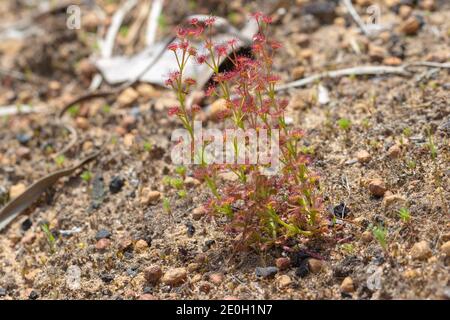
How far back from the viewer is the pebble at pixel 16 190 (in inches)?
211

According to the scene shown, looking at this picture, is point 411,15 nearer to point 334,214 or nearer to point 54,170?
point 334,214

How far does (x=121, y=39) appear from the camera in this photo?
23.2 feet

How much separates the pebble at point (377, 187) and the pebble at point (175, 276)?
1224 millimetres

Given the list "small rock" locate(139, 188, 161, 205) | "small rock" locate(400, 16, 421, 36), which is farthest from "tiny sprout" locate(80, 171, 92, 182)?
"small rock" locate(400, 16, 421, 36)

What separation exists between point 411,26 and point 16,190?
343 centimetres

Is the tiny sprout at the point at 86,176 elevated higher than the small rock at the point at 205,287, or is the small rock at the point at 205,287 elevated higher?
the tiny sprout at the point at 86,176

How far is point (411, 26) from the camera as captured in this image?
19.1ft

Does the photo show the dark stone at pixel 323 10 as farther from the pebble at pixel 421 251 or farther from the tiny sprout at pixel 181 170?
the pebble at pixel 421 251

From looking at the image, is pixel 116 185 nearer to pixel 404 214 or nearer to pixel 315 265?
pixel 315 265

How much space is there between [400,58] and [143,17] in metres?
2.77

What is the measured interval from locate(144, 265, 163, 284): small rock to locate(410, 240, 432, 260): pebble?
56.6 inches

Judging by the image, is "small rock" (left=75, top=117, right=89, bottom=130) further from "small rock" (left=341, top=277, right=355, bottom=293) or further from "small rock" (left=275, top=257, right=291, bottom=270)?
"small rock" (left=341, top=277, right=355, bottom=293)

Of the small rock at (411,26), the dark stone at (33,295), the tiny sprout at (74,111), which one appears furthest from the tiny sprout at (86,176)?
the small rock at (411,26)

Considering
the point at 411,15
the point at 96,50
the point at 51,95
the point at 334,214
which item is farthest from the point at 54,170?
the point at 411,15
